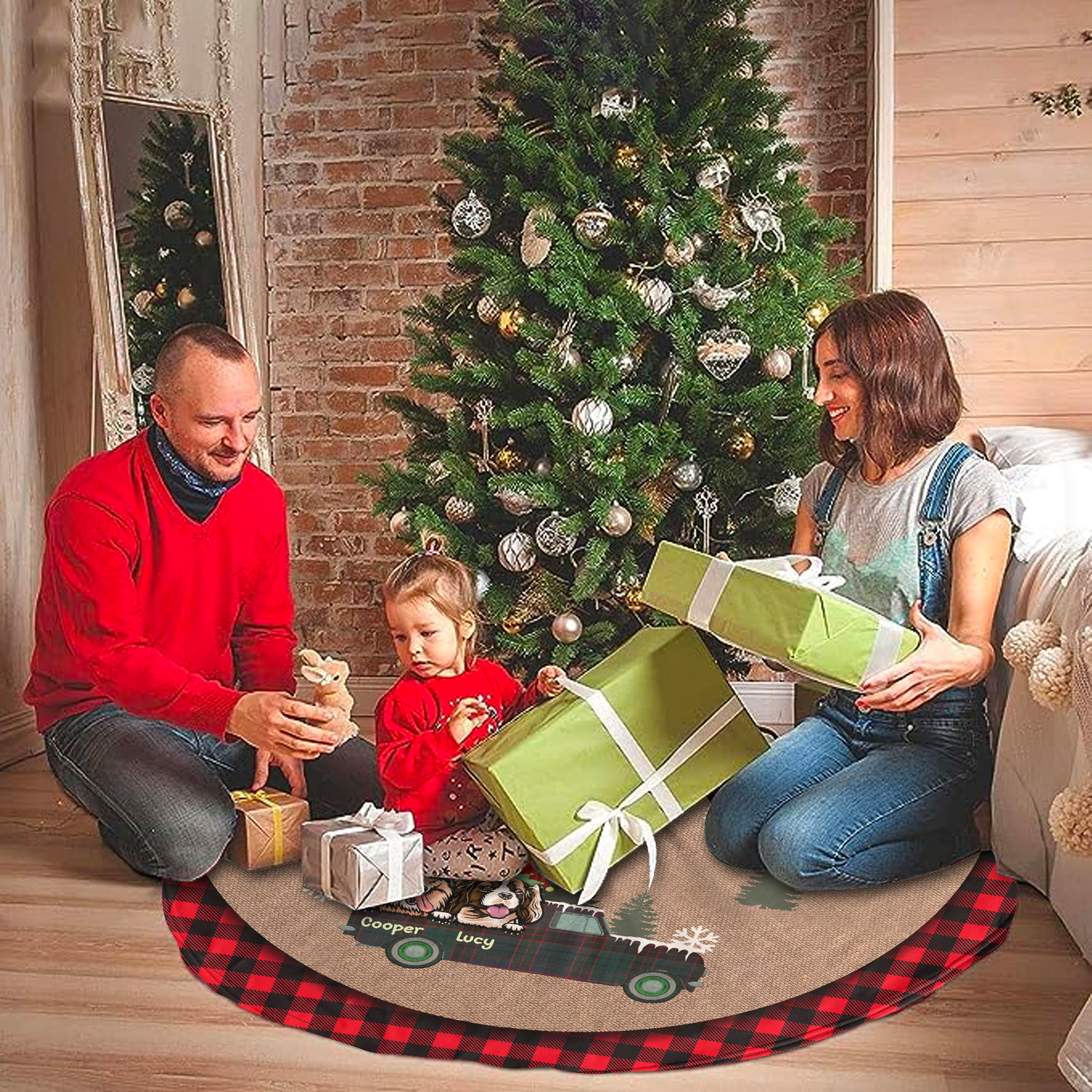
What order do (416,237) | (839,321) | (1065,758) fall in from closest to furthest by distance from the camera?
1. (1065,758)
2. (839,321)
3. (416,237)

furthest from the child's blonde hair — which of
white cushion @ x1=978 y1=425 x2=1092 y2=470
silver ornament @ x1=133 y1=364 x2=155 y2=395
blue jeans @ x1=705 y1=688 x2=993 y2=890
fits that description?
white cushion @ x1=978 y1=425 x2=1092 y2=470

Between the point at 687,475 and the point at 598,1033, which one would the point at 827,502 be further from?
the point at 598,1033

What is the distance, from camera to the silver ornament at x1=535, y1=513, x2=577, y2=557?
2793 mm

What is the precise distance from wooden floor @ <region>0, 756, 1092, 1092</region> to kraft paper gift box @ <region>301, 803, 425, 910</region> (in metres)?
0.27

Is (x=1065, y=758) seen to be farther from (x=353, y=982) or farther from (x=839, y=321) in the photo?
(x=353, y=982)

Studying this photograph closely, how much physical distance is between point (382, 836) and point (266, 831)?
0.28 metres

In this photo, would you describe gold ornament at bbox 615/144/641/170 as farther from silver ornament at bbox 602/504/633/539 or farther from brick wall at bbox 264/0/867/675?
brick wall at bbox 264/0/867/675

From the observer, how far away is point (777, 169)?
2842 mm

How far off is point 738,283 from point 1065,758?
47.2 inches

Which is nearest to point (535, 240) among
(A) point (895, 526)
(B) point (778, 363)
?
(B) point (778, 363)

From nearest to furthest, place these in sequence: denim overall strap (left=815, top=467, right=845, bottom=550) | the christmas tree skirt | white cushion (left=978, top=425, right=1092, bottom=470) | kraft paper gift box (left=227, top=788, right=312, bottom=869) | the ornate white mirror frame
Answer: the christmas tree skirt, kraft paper gift box (left=227, top=788, right=312, bottom=869), denim overall strap (left=815, top=467, right=845, bottom=550), white cushion (left=978, top=425, right=1092, bottom=470), the ornate white mirror frame

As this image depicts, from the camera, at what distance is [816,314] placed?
9.29ft

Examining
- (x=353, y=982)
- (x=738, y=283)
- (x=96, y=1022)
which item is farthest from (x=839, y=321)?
(x=96, y=1022)

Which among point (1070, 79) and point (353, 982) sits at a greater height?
point (1070, 79)
